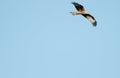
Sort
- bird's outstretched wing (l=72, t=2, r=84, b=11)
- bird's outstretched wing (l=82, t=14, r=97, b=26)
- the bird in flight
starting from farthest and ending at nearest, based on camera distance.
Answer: bird's outstretched wing (l=82, t=14, r=97, b=26), the bird in flight, bird's outstretched wing (l=72, t=2, r=84, b=11)

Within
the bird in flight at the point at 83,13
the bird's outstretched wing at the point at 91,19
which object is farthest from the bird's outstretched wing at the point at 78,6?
the bird's outstretched wing at the point at 91,19

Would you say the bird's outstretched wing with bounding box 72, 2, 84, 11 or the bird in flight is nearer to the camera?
the bird's outstretched wing with bounding box 72, 2, 84, 11

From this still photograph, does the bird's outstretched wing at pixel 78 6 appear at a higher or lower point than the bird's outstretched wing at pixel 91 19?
higher

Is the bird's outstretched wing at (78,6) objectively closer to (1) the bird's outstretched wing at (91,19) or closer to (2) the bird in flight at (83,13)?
→ (2) the bird in flight at (83,13)

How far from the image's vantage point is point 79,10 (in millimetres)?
30953

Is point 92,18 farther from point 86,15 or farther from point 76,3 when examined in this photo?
point 76,3

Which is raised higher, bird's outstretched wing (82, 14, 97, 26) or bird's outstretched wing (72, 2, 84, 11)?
bird's outstretched wing (72, 2, 84, 11)

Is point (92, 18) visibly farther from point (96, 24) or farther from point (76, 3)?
point (76, 3)

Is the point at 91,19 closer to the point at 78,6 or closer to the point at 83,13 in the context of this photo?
the point at 83,13

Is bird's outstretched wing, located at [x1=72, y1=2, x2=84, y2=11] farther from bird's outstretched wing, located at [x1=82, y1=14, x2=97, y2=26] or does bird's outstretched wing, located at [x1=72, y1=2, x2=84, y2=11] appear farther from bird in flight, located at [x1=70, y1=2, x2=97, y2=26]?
bird's outstretched wing, located at [x1=82, y1=14, x2=97, y2=26]

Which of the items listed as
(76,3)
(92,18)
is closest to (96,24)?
(92,18)

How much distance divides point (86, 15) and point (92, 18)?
1.94 feet

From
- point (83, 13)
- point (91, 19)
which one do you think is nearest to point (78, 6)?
point (83, 13)

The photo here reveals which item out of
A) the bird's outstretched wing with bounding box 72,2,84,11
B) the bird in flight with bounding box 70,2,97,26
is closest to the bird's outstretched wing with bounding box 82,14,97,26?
the bird in flight with bounding box 70,2,97,26
